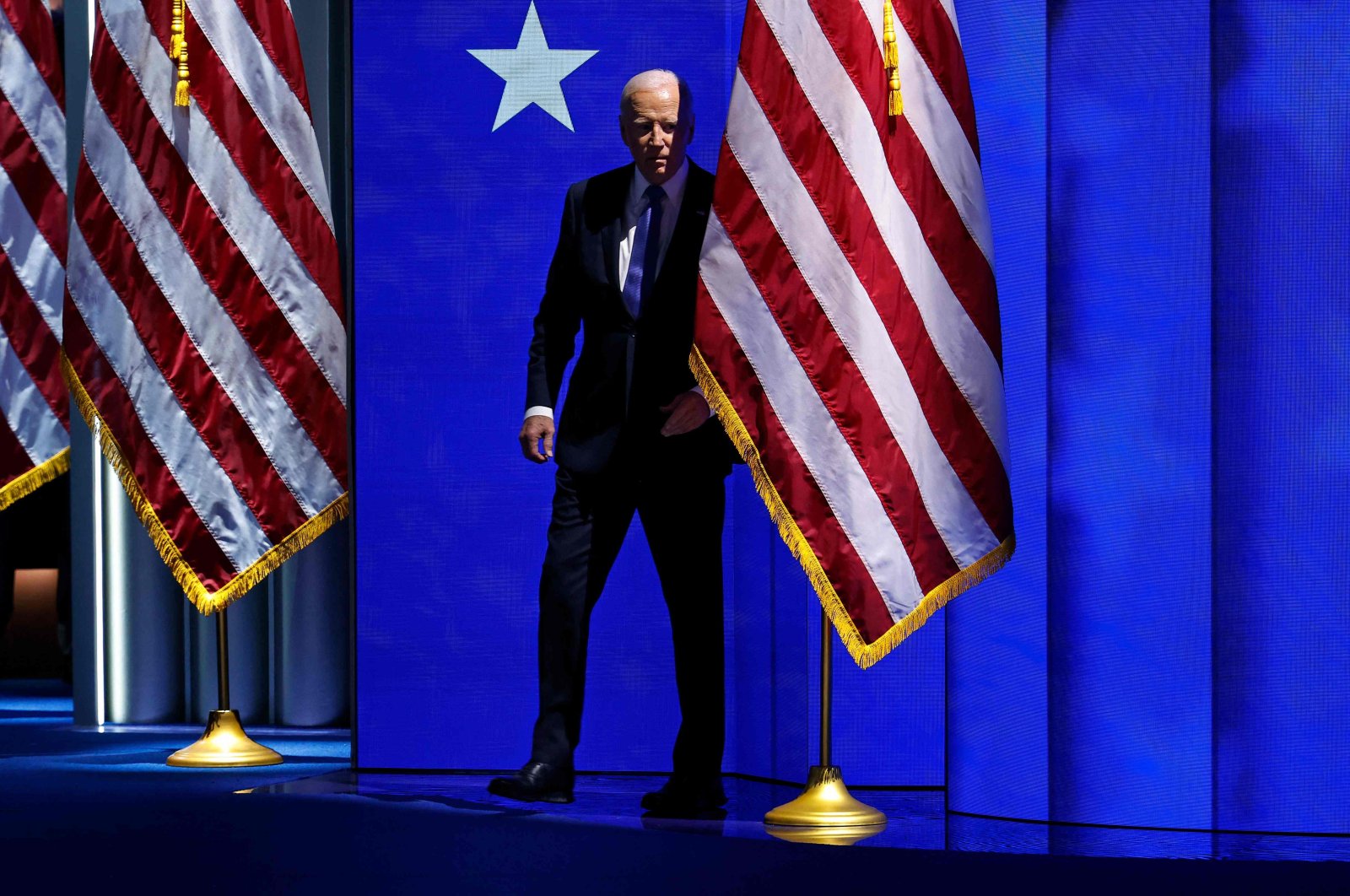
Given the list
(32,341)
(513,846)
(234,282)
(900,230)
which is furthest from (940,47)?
(32,341)

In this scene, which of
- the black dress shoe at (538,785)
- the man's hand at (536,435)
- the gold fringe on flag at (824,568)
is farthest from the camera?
the man's hand at (536,435)

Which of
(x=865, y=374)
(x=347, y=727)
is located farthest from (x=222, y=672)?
(x=865, y=374)

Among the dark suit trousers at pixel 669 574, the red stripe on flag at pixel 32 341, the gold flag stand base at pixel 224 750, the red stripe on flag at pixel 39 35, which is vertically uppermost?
the red stripe on flag at pixel 39 35

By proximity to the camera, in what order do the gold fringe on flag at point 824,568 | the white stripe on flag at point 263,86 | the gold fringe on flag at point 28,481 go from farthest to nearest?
the gold fringe on flag at point 28,481, the white stripe on flag at point 263,86, the gold fringe on flag at point 824,568

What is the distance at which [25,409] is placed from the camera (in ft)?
16.4

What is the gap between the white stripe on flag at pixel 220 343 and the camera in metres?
4.41

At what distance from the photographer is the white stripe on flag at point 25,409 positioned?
4992 millimetres

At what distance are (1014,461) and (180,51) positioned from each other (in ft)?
7.28

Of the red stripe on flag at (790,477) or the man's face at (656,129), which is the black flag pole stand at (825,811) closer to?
the red stripe on flag at (790,477)

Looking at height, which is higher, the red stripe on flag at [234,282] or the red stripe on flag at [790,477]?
the red stripe on flag at [234,282]

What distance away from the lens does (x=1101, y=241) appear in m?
3.67

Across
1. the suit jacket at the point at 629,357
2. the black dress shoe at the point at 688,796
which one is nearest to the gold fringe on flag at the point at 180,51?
the suit jacket at the point at 629,357

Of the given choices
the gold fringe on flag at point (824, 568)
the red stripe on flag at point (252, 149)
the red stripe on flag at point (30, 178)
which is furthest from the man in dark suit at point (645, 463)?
the red stripe on flag at point (30, 178)

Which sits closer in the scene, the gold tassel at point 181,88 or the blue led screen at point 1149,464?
the blue led screen at point 1149,464
